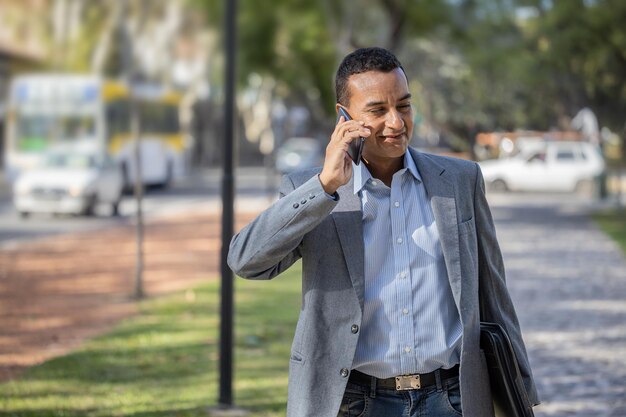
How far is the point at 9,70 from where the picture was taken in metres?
53.4

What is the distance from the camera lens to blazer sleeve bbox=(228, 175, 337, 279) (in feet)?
10.4

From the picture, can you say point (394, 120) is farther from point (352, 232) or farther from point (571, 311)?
point (571, 311)

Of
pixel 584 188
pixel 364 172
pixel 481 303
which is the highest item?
pixel 584 188

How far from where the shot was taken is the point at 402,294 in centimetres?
330

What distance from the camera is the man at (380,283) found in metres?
3.29

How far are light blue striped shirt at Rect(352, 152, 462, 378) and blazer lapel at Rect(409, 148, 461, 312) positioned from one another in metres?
0.05

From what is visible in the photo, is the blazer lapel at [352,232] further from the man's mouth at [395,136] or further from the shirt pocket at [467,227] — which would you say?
the shirt pocket at [467,227]

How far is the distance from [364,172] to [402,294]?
1.20 ft

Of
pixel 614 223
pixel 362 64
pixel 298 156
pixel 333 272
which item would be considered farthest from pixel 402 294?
pixel 298 156

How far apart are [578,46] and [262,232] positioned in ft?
81.3

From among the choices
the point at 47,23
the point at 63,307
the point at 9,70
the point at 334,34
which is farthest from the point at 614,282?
the point at 9,70

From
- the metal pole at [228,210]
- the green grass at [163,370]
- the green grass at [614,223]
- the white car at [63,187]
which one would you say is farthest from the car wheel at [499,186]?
the metal pole at [228,210]

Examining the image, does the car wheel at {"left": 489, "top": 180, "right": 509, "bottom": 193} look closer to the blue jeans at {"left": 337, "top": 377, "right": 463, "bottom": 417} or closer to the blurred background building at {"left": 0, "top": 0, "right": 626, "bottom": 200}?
the blurred background building at {"left": 0, "top": 0, "right": 626, "bottom": 200}

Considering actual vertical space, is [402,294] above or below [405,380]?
above
